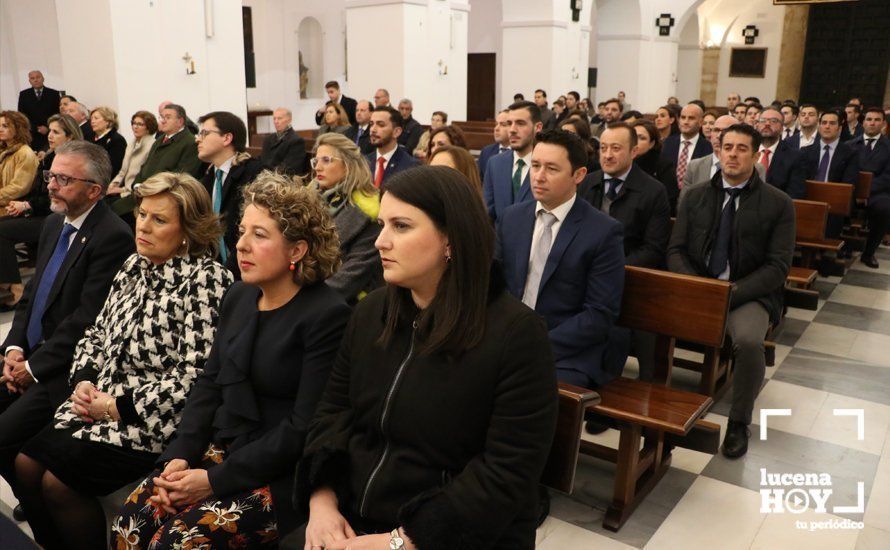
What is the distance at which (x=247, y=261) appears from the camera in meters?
2.32

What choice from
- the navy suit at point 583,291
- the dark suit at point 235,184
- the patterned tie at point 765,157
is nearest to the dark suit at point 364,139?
the dark suit at point 235,184

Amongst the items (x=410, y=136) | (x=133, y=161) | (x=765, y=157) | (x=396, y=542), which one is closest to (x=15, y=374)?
(x=396, y=542)

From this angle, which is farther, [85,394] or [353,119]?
[353,119]

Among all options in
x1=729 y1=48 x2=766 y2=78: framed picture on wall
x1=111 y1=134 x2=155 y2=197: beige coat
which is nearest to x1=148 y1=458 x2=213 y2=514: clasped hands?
x1=111 y1=134 x2=155 y2=197: beige coat

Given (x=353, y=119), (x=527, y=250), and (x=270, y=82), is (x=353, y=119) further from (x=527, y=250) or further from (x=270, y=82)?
(x=527, y=250)

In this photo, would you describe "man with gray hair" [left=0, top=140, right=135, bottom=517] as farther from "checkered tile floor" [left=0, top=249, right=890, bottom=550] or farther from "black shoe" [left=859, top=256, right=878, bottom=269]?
"black shoe" [left=859, top=256, right=878, bottom=269]

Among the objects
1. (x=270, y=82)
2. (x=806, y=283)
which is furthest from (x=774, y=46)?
(x=806, y=283)

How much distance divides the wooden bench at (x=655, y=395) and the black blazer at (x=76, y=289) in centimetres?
212

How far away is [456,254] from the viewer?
1.77m

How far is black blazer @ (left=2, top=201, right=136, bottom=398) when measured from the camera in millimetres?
3061

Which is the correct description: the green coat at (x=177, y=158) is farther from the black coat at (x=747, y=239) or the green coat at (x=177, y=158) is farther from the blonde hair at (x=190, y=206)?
the black coat at (x=747, y=239)

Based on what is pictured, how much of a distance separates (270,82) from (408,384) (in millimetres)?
17475

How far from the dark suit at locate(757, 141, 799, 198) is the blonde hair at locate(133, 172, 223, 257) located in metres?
5.15

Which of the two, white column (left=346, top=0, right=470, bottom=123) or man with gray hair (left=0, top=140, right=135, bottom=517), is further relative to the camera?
white column (left=346, top=0, right=470, bottom=123)
